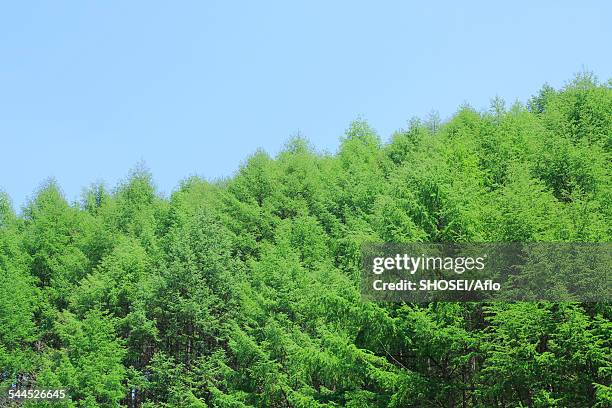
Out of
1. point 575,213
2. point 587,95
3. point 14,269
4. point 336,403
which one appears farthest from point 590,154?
point 14,269

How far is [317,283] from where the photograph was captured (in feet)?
112

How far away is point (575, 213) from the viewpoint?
32062 millimetres

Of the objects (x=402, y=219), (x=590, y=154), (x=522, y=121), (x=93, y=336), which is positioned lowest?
(x=93, y=336)

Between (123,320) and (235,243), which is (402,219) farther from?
(235,243)

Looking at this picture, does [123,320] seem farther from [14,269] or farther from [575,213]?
[575,213]

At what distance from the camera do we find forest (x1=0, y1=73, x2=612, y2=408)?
27609 millimetres

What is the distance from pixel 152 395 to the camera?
1799 inches

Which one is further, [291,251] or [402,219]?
[291,251]

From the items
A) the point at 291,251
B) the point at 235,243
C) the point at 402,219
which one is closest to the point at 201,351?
the point at 291,251

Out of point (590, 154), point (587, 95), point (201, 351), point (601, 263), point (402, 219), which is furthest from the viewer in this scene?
point (587, 95)

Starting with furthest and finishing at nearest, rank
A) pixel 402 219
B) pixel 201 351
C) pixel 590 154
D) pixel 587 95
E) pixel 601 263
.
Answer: pixel 587 95 → pixel 201 351 → pixel 590 154 → pixel 402 219 → pixel 601 263

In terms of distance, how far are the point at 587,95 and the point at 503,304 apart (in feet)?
108

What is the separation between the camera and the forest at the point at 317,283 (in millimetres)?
27609

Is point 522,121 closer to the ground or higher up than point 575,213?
higher up
